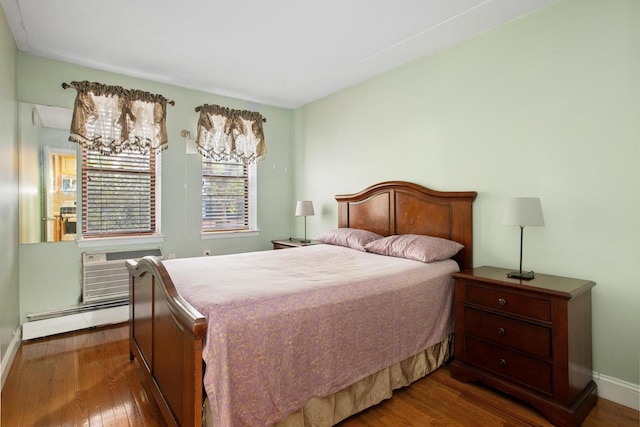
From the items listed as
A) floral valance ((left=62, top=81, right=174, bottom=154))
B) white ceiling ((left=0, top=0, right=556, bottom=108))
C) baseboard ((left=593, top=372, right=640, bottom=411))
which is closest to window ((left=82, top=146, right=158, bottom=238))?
floral valance ((left=62, top=81, right=174, bottom=154))

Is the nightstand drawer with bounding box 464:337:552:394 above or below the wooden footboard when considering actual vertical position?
below

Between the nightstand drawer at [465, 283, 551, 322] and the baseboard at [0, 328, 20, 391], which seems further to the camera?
the baseboard at [0, 328, 20, 391]

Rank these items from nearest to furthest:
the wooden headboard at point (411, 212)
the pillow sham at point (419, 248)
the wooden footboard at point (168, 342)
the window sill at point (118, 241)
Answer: the wooden footboard at point (168, 342) < the pillow sham at point (419, 248) < the wooden headboard at point (411, 212) < the window sill at point (118, 241)

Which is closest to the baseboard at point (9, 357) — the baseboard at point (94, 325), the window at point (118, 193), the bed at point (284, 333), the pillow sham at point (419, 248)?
the baseboard at point (94, 325)

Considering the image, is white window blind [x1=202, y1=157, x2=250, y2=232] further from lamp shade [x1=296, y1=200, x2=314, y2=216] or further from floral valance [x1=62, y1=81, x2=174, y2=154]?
lamp shade [x1=296, y1=200, x2=314, y2=216]

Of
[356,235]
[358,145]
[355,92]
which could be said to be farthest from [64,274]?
[355,92]

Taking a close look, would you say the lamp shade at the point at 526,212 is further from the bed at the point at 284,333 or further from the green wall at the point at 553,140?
the bed at the point at 284,333

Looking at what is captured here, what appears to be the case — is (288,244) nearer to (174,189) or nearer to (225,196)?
(225,196)

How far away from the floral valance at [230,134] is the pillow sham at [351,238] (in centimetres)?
163

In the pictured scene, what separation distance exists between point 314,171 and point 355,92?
1181 millimetres

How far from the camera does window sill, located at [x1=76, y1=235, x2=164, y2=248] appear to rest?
345cm

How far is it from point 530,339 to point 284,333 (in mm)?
1505

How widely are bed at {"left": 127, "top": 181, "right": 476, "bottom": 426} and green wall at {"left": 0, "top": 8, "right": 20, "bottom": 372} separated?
0.91 metres

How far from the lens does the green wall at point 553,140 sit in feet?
6.89
